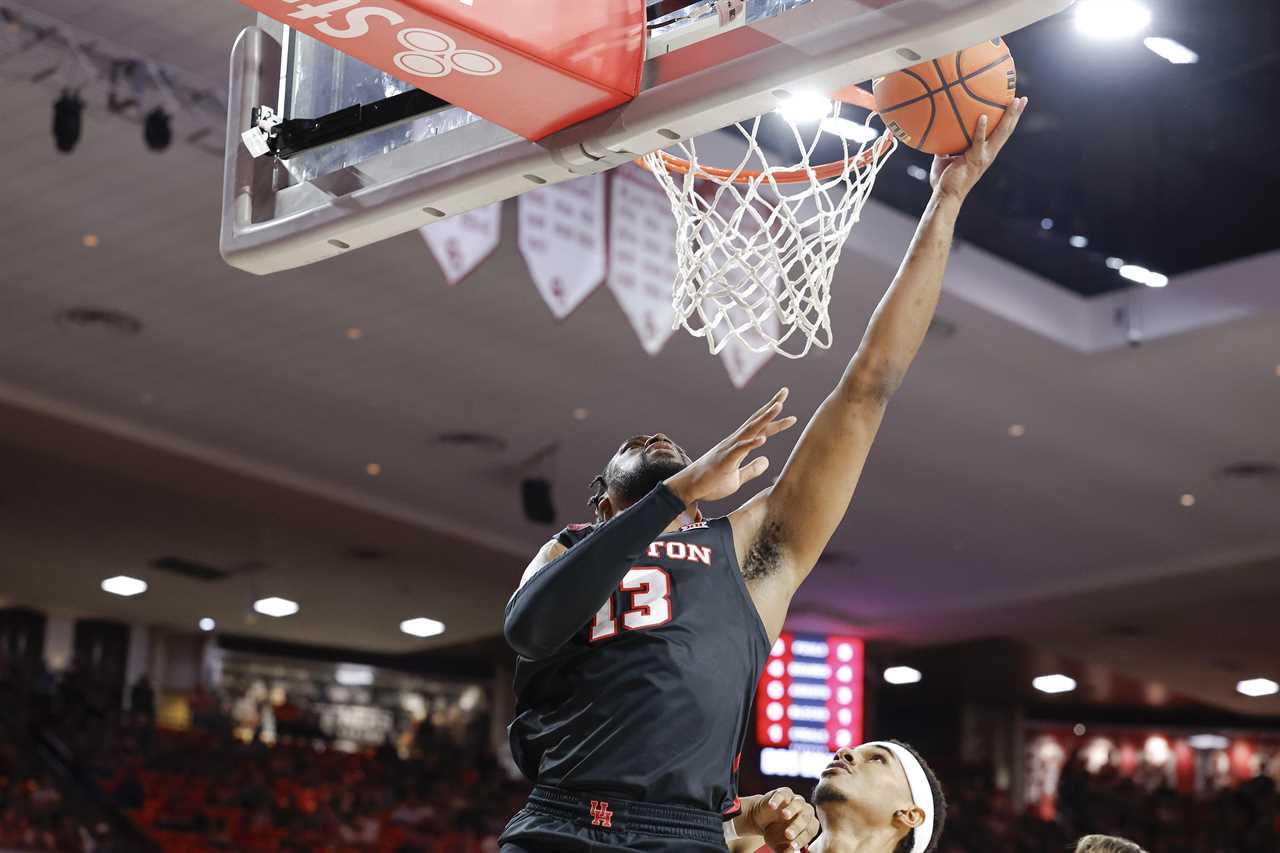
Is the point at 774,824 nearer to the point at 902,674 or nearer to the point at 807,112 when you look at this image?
the point at 807,112

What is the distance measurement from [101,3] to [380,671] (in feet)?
63.8

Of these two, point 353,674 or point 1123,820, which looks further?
point 353,674

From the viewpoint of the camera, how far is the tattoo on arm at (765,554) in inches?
103

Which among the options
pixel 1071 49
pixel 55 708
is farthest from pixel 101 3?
pixel 55 708

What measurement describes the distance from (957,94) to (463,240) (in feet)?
17.6

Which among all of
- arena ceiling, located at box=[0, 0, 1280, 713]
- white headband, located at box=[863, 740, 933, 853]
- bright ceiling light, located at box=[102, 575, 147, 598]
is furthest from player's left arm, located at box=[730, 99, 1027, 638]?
bright ceiling light, located at box=[102, 575, 147, 598]

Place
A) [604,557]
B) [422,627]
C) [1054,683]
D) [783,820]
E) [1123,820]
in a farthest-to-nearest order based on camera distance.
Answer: [1054,683] → [422,627] → [1123,820] → [783,820] → [604,557]

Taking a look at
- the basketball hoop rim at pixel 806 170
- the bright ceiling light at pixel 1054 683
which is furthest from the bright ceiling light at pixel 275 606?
the basketball hoop rim at pixel 806 170

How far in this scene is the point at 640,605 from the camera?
2.43 metres

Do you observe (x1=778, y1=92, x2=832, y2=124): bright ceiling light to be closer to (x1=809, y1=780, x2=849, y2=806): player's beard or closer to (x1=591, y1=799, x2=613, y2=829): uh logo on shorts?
(x1=809, y1=780, x2=849, y2=806): player's beard

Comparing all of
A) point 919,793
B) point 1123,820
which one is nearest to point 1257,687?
point 1123,820

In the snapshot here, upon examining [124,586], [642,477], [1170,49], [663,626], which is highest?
[1170,49]

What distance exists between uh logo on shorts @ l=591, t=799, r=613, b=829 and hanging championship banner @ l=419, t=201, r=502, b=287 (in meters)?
5.66

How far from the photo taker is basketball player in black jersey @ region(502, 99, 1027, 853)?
2246 millimetres
